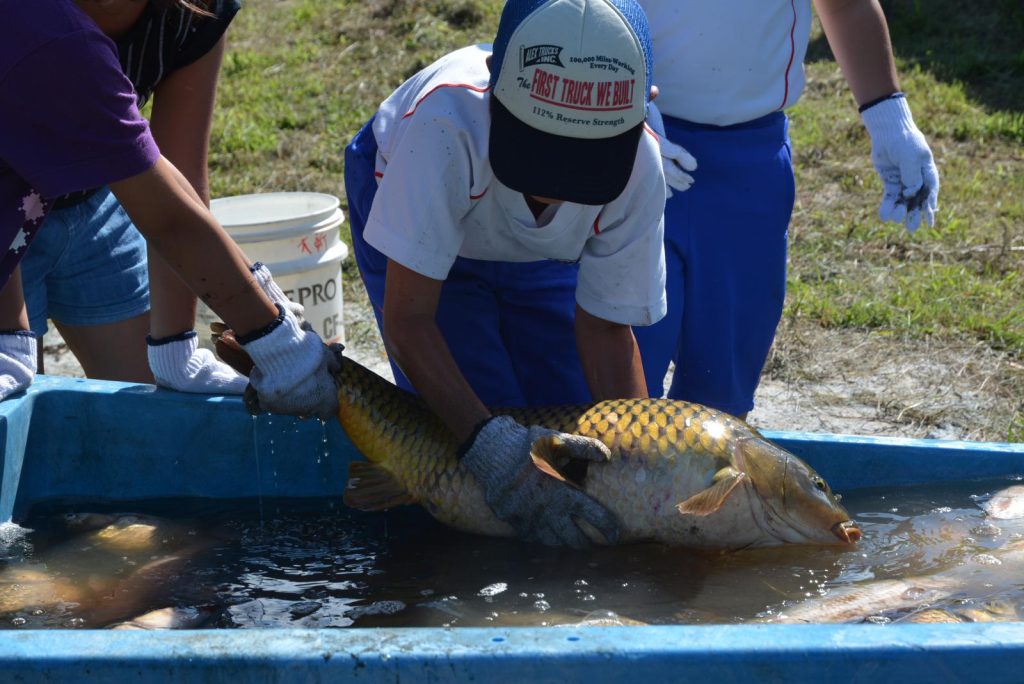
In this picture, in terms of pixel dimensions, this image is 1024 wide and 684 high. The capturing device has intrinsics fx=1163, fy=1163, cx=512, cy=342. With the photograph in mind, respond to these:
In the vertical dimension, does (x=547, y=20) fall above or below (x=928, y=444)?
above

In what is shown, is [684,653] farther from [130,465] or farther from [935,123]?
[935,123]

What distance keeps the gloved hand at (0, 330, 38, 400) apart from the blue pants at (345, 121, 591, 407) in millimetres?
809

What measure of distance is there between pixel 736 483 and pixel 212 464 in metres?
1.30

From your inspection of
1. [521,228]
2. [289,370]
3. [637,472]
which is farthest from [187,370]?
[637,472]

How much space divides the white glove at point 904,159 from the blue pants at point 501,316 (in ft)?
3.31

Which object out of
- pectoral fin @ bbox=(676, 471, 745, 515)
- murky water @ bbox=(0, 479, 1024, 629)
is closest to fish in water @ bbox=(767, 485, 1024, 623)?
murky water @ bbox=(0, 479, 1024, 629)

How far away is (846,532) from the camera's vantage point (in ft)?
→ 7.88

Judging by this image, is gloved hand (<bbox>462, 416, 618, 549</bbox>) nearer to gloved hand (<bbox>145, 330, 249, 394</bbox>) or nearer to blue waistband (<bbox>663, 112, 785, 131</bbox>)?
gloved hand (<bbox>145, 330, 249, 394</bbox>)

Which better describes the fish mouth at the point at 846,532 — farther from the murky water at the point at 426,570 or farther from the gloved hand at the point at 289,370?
the gloved hand at the point at 289,370

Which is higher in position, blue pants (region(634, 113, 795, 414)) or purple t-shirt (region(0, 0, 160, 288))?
purple t-shirt (region(0, 0, 160, 288))

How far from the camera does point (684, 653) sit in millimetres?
1684

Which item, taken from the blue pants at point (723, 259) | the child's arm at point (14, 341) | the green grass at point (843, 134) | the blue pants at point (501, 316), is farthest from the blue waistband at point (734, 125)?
the child's arm at point (14, 341)

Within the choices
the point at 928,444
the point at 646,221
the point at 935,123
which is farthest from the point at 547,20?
the point at 935,123

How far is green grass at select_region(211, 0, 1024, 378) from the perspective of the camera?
508 cm
